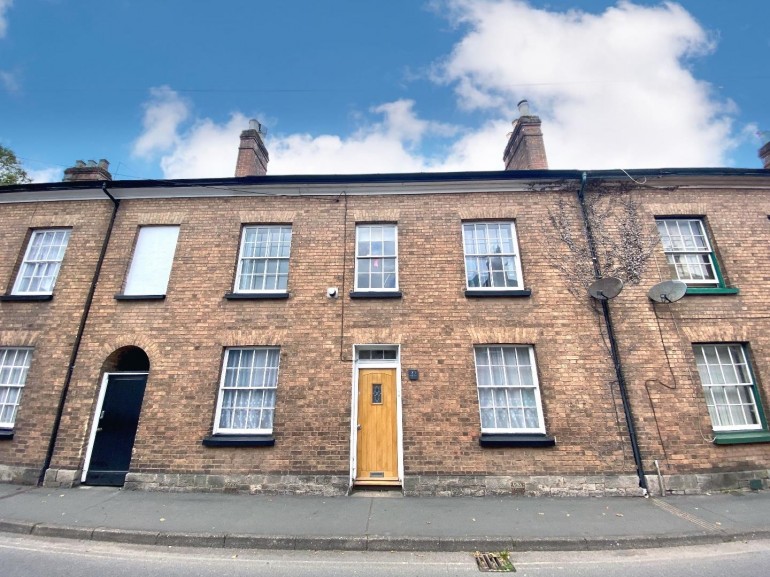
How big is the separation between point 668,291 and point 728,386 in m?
2.34

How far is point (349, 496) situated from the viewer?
6.57 m

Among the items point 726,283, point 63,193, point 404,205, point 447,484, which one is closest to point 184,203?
point 63,193

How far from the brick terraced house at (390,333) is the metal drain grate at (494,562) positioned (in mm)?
2037

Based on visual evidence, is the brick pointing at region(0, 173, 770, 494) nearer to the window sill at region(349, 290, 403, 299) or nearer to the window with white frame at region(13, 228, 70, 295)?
the window sill at region(349, 290, 403, 299)

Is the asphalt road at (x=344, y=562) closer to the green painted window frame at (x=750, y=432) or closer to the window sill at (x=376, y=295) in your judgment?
the green painted window frame at (x=750, y=432)

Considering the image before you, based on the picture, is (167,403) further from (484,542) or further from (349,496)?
(484,542)

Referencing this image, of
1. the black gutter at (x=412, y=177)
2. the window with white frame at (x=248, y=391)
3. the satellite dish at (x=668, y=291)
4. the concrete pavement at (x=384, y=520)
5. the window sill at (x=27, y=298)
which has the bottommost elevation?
the concrete pavement at (x=384, y=520)

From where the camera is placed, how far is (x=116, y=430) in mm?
7414

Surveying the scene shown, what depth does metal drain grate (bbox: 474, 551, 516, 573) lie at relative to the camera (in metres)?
4.28

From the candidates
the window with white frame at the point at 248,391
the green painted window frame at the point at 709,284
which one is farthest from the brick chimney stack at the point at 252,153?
the green painted window frame at the point at 709,284

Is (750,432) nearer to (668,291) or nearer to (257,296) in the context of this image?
(668,291)

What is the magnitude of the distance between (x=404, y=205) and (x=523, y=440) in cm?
584

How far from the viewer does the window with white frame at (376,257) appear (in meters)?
8.19

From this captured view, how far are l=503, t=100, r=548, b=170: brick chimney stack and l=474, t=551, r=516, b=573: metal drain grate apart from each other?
30.0 feet
